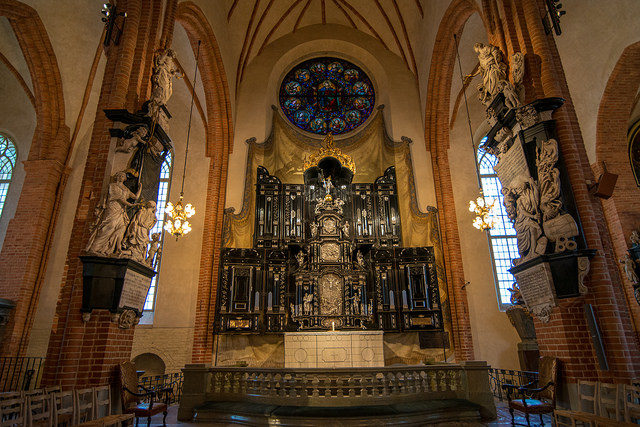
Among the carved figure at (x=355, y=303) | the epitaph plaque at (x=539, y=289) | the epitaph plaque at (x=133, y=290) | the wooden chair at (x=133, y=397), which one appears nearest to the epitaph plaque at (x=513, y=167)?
the epitaph plaque at (x=539, y=289)

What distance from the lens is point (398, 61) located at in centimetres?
1523

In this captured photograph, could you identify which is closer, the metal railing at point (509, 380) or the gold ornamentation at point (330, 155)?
the metal railing at point (509, 380)

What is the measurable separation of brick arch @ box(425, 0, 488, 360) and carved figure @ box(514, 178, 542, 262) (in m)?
5.91

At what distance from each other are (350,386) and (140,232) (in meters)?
4.38

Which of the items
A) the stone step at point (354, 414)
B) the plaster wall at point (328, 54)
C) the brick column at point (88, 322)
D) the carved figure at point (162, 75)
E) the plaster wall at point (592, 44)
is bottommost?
the stone step at point (354, 414)

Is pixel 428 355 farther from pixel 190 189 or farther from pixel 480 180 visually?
pixel 190 189

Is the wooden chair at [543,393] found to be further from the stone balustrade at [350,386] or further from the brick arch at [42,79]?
the brick arch at [42,79]

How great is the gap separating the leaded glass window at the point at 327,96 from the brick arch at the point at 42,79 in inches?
311

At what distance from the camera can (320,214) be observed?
12.2 m

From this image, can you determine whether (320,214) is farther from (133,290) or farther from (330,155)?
(133,290)

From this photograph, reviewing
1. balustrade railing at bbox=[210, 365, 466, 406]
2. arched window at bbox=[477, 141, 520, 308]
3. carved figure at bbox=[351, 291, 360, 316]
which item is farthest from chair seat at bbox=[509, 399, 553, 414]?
arched window at bbox=[477, 141, 520, 308]

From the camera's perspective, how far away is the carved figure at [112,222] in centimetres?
581

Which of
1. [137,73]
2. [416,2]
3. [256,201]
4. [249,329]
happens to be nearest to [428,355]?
[249,329]

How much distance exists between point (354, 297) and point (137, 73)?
833 cm
